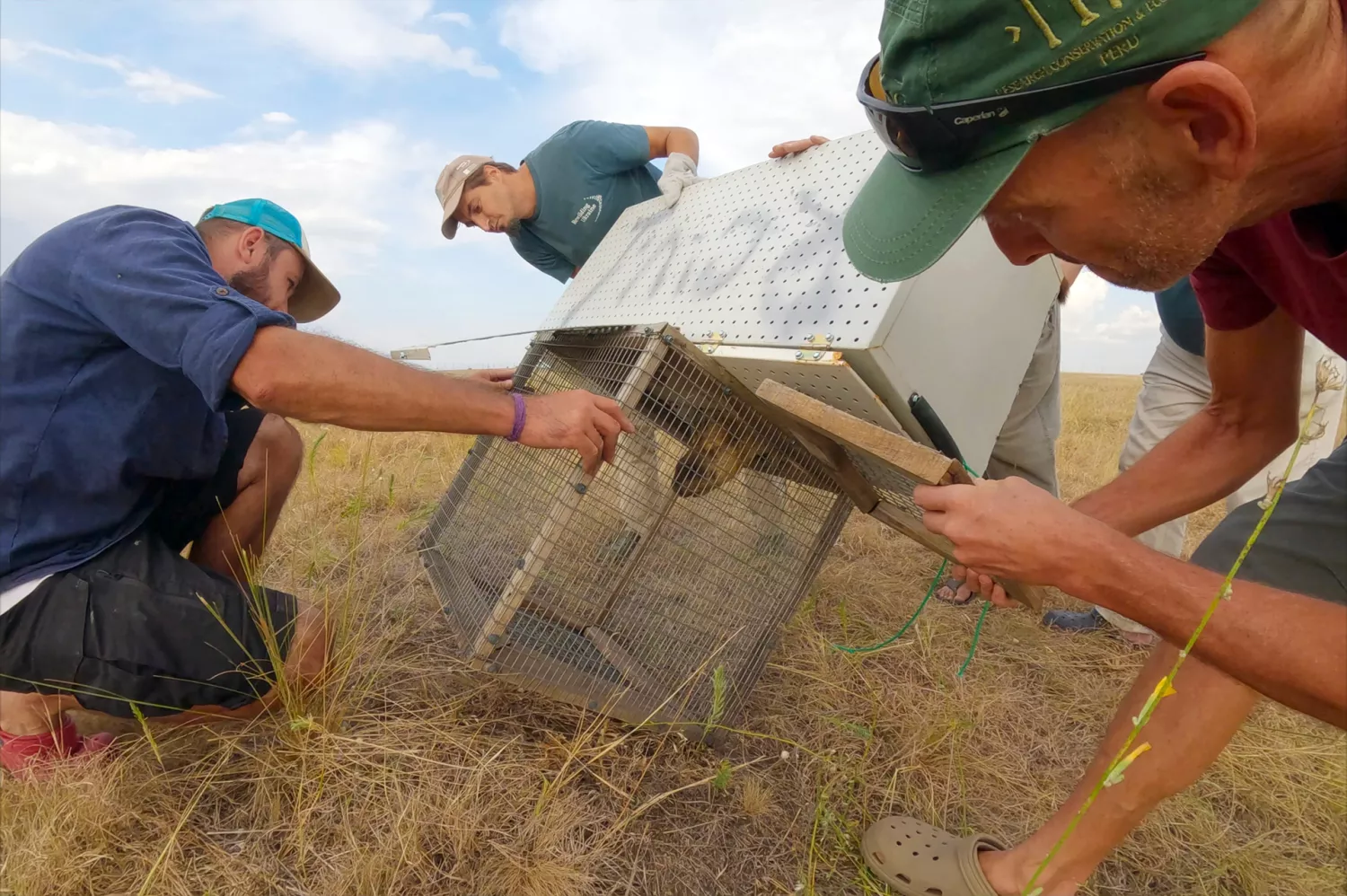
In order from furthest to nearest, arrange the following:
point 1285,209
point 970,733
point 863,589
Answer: point 863,589 → point 970,733 → point 1285,209

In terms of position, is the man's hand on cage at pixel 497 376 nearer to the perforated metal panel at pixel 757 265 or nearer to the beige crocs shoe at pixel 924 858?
the perforated metal panel at pixel 757 265

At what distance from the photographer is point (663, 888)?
1601 mm

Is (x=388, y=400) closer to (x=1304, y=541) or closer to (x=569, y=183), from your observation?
(x=1304, y=541)

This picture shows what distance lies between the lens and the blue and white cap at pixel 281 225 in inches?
83.6

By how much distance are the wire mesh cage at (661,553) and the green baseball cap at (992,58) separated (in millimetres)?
649

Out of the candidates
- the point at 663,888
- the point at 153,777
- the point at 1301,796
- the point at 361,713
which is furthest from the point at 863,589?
the point at 153,777

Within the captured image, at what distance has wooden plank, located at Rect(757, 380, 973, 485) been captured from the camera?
4.08 feet

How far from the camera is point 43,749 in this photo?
1.88m

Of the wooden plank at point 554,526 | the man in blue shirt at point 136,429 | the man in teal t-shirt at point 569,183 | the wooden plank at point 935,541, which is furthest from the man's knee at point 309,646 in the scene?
the man in teal t-shirt at point 569,183

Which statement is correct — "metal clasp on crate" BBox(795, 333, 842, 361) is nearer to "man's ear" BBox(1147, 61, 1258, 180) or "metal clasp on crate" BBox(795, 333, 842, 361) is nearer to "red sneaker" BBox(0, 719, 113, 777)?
"man's ear" BBox(1147, 61, 1258, 180)

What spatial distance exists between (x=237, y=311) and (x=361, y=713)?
1049 mm

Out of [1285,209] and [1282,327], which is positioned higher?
[1285,209]

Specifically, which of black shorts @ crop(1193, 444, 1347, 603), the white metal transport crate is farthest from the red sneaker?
black shorts @ crop(1193, 444, 1347, 603)

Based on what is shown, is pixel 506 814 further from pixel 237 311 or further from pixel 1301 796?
pixel 1301 796
